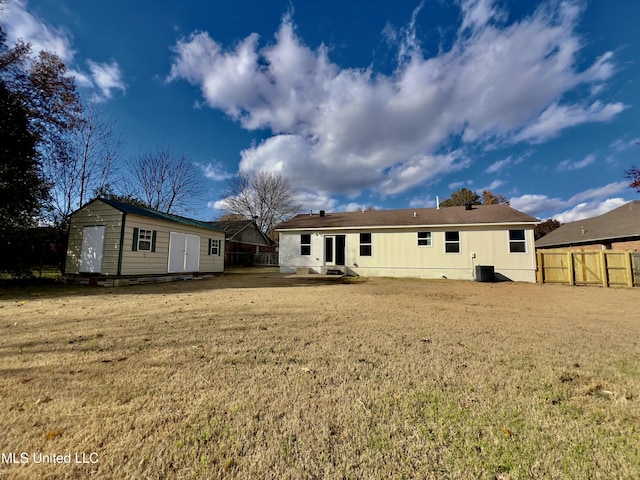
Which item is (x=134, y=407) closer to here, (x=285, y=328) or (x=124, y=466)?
(x=124, y=466)

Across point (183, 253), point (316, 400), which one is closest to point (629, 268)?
point (316, 400)

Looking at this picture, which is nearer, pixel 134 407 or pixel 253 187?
pixel 134 407

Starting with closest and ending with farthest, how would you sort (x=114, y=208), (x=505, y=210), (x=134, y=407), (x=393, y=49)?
(x=134, y=407), (x=114, y=208), (x=393, y=49), (x=505, y=210)

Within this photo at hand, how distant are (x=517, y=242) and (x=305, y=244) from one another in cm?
1150

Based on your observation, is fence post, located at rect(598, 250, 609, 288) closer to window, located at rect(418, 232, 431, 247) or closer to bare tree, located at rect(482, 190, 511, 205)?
window, located at rect(418, 232, 431, 247)

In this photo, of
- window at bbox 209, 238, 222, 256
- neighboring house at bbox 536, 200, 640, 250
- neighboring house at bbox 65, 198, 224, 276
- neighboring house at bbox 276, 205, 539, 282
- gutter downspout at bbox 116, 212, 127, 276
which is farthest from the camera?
neighboring house at bbox 536, 200, 640, 250

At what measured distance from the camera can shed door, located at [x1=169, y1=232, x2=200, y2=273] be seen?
12.8m

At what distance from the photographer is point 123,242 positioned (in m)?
10.6

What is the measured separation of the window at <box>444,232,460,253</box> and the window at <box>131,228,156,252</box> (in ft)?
48.2

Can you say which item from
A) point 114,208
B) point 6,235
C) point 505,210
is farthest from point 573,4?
point 6,235

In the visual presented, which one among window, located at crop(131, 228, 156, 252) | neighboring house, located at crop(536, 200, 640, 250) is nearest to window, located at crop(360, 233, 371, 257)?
window, located at crop(131, 228, 156, 252)

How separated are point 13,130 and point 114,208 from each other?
406 cm

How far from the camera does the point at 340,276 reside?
14.9 metres

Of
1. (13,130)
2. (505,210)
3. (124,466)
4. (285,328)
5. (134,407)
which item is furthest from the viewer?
(505,210)
